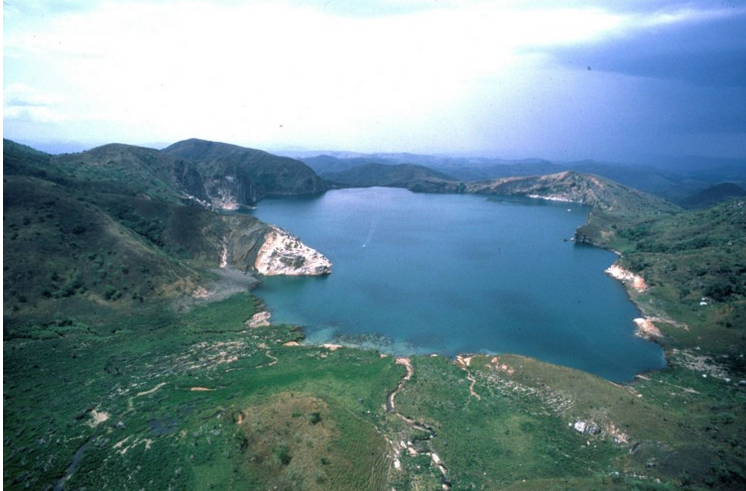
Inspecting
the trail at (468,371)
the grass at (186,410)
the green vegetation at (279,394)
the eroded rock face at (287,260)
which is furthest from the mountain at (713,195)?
the grass at (186,410)

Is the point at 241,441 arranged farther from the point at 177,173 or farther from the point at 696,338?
the point at 177,173

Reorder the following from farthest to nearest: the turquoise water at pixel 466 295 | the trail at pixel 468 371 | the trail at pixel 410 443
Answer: the turquoise water at pixel 466 295, the trail at pixel 468 371, the trail at pixel 410 443

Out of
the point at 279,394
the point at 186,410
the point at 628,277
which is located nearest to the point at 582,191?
the point at 628,277

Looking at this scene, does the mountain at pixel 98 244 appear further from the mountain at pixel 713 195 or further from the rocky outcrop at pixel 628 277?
the mountain at pixel 713 195

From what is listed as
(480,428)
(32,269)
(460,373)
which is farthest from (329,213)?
(480,428)

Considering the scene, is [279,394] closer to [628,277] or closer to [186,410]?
[186,410]

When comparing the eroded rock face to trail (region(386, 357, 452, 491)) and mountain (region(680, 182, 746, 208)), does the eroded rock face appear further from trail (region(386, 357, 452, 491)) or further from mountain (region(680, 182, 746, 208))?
mountain (region(680, 182, 746, 208))
